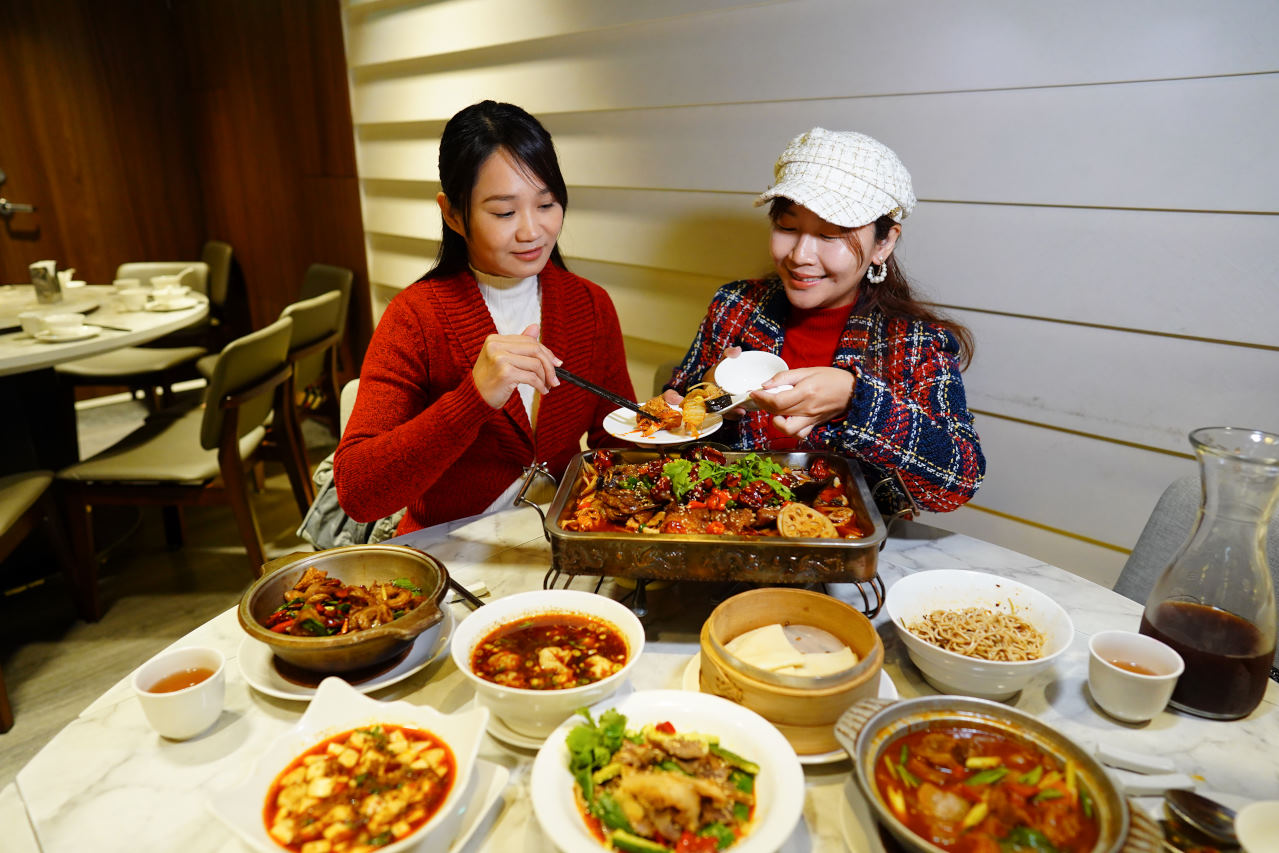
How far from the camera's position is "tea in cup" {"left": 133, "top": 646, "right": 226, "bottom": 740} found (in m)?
1.09

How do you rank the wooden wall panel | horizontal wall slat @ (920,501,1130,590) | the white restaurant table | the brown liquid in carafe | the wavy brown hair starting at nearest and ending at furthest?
the brown liquid in carafe, the wavy brown hair, horizontal wall slat @ (920,501,1130,590), the white restaurant table, the wooden wall panel

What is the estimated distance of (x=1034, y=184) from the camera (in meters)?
2.09

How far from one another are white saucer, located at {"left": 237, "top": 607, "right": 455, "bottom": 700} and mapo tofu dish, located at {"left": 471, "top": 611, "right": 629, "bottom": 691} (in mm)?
156

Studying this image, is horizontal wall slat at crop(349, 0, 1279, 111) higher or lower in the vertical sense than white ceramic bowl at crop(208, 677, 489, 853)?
higher

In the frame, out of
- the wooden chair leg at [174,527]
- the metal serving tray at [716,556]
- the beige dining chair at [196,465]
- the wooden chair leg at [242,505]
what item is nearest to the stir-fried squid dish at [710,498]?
the metal serving tray at [716,556]

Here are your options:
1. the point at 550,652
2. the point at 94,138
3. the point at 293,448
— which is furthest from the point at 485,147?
the point at 94,138

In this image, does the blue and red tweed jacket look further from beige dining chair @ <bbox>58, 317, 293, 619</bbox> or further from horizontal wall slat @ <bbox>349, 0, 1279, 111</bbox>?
beige dining chair @ <bbox>58, 317, 293, 619</bbox>

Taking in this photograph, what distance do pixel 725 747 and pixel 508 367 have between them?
0.96 meters

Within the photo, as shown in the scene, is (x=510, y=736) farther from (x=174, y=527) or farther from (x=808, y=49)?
(x=174, y=527)

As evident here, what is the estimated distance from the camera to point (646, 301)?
3.34 m

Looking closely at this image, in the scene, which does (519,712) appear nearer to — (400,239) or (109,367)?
(400,239)

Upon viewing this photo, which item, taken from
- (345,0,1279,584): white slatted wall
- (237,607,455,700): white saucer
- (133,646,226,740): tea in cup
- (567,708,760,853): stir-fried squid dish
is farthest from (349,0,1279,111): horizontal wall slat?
(133,646,226,740): tea in cup

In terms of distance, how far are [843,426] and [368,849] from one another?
1302 mm

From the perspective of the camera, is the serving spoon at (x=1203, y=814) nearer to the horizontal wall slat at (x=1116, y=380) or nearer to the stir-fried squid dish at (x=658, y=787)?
the stir-fried squid dish at (x=658, y=787)
